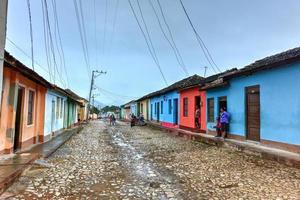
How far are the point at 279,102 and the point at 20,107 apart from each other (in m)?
8.95

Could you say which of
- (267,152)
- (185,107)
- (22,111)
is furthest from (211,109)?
(22,111)

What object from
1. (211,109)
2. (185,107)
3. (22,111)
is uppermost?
(185,107)

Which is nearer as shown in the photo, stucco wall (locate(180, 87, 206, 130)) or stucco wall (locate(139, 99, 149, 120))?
stucco wall (locate(180, 87, 206, 130))

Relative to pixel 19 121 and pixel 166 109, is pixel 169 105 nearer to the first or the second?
pixel 166 109

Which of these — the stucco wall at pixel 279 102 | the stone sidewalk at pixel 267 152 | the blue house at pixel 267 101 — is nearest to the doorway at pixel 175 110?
the blue house at pixel 267 101

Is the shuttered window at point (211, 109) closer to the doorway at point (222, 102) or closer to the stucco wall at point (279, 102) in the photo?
the doorway at point (222, 102)

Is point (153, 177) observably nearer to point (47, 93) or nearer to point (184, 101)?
point (47, 93)

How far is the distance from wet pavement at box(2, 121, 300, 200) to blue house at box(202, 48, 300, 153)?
59.2 inches

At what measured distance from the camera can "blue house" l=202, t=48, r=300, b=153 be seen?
9406 millimetres

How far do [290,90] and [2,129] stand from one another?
8.88 meters

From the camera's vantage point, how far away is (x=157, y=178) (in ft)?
22.0

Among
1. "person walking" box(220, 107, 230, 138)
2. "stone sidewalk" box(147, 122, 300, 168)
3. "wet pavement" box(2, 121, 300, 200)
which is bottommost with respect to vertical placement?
"wet pavement" box(2, 121, 300, 200)

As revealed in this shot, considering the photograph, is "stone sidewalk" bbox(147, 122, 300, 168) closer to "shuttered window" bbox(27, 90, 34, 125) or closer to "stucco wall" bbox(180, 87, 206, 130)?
"stucco wall" bbox(180, 87, 206, 130)

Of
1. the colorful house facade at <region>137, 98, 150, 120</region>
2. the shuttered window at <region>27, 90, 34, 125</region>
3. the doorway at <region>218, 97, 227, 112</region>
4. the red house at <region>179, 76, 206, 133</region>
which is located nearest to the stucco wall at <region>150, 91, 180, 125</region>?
the red house at <region>179, 76, 206, 133</region>
